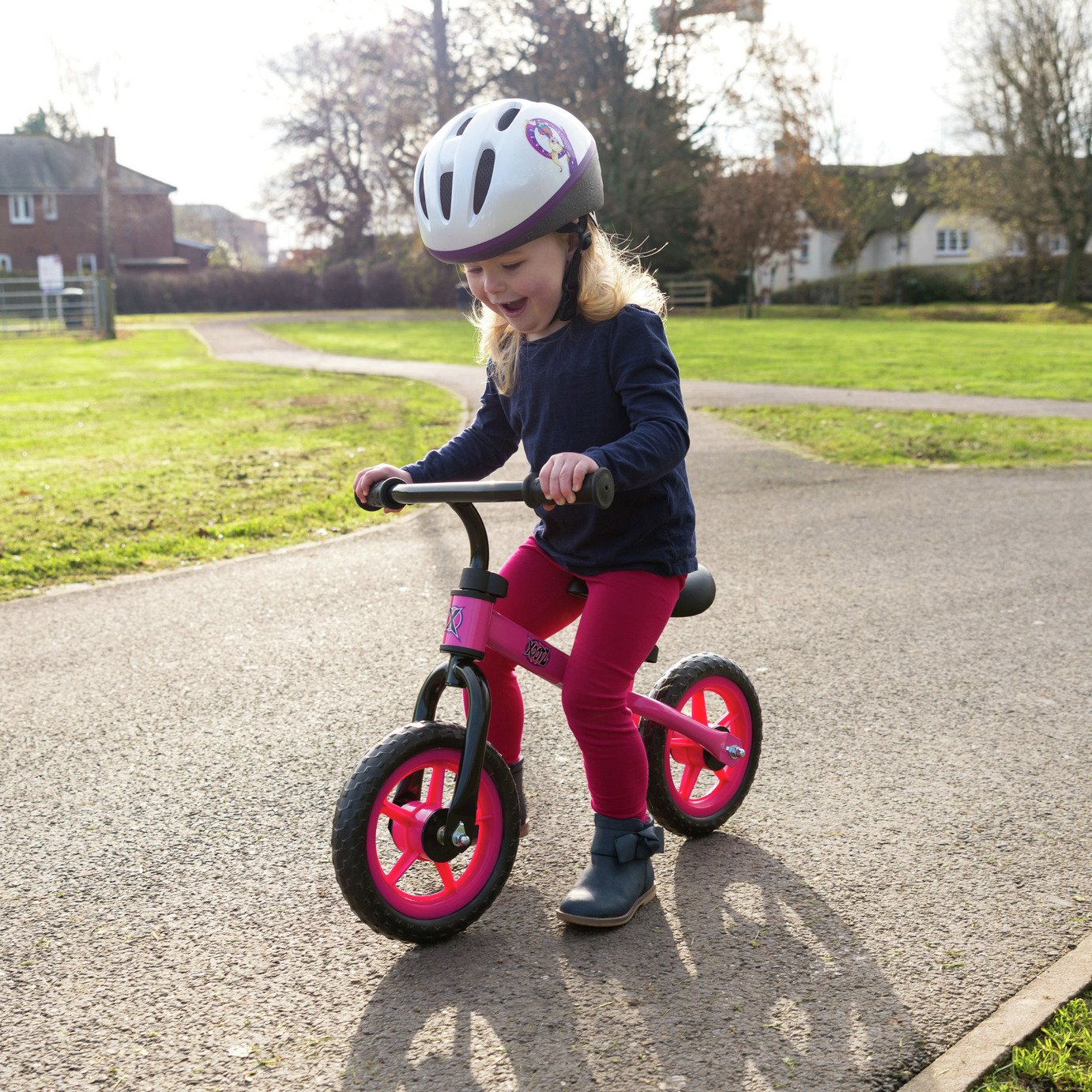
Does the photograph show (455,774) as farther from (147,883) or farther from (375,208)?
(375,208)

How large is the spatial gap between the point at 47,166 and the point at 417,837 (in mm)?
68011

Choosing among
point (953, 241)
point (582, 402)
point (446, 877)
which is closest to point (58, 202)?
point (953, 241)

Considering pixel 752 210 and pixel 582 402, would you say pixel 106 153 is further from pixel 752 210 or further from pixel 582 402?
pixel 582 402

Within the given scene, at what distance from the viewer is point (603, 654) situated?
2768 millimetres

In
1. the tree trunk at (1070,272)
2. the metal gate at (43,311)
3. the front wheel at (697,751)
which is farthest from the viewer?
the tree trunk at (1070,272)

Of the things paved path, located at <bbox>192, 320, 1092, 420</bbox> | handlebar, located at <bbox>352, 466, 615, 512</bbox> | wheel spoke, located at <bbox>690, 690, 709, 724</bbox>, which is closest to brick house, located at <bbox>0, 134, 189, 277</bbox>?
paved path, located at <bbox>192, 320, 1092, 420</bbox>

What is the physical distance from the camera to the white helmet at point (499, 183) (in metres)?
2.61

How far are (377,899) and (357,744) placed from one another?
138 centimetres

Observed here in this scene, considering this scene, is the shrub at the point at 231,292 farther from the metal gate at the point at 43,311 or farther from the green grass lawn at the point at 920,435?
the green grass lawn at the point at 920,435

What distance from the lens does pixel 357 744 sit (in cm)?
395

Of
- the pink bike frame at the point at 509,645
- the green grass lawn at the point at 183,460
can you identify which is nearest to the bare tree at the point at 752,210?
the green grass lawn at the point at 183,460

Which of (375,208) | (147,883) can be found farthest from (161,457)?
(375,208)

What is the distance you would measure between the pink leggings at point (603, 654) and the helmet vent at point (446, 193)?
865 mm

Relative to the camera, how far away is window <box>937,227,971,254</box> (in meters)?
64.7
